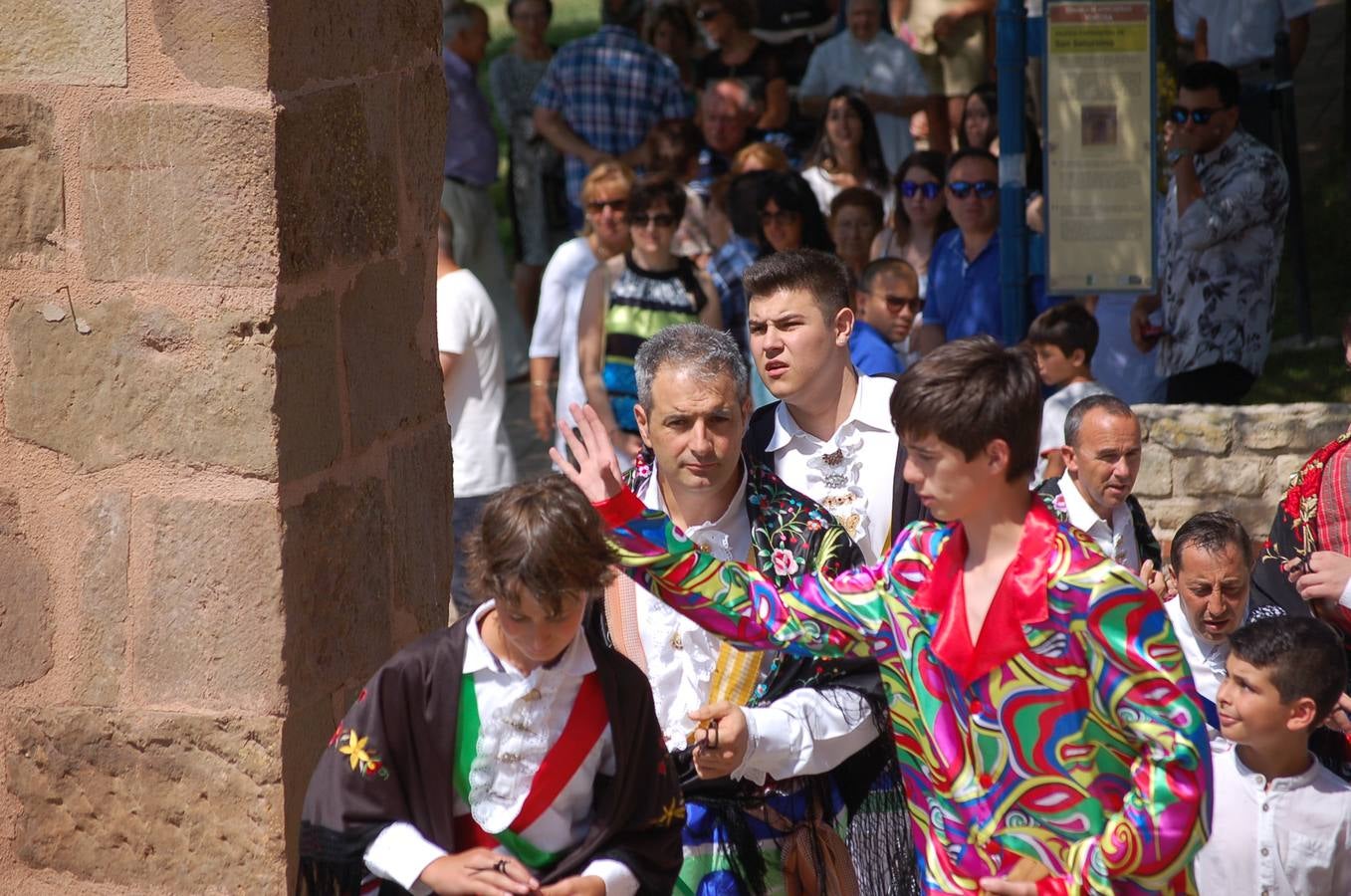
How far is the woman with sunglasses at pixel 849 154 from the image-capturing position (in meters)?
9.31

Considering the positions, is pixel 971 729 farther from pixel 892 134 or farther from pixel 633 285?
pixel 892 134

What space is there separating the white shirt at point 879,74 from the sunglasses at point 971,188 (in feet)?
8.50

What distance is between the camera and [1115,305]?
806 cm

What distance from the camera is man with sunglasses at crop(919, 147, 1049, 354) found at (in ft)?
24.9

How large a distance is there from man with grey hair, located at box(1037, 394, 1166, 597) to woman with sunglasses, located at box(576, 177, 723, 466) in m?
2.31

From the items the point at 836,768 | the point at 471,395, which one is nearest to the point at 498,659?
the point at 836,768

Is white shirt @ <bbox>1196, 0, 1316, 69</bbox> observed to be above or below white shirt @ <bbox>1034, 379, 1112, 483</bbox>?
above

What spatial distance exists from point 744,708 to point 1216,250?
4782mm

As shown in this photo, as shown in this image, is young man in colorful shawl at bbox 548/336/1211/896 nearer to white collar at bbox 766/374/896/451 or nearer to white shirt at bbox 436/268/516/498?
white collar at bbox 766/374/896/451

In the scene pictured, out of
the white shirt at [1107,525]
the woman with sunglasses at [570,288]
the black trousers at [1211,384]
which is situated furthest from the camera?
the black trousers at [1211,384]

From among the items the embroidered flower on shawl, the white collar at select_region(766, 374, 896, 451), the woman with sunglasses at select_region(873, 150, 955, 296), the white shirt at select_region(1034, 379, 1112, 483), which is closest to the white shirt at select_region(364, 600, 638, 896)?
the embroidered flower on shawl

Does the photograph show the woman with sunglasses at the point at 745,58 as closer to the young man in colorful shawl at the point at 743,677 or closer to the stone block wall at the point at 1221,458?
the stone block wall at the point at 1221,458

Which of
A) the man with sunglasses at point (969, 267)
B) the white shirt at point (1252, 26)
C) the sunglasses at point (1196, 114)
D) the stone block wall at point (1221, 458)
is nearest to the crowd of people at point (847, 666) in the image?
the stone block wall at point (1221, 458)

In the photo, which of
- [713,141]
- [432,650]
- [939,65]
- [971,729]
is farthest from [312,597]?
[939,65]
